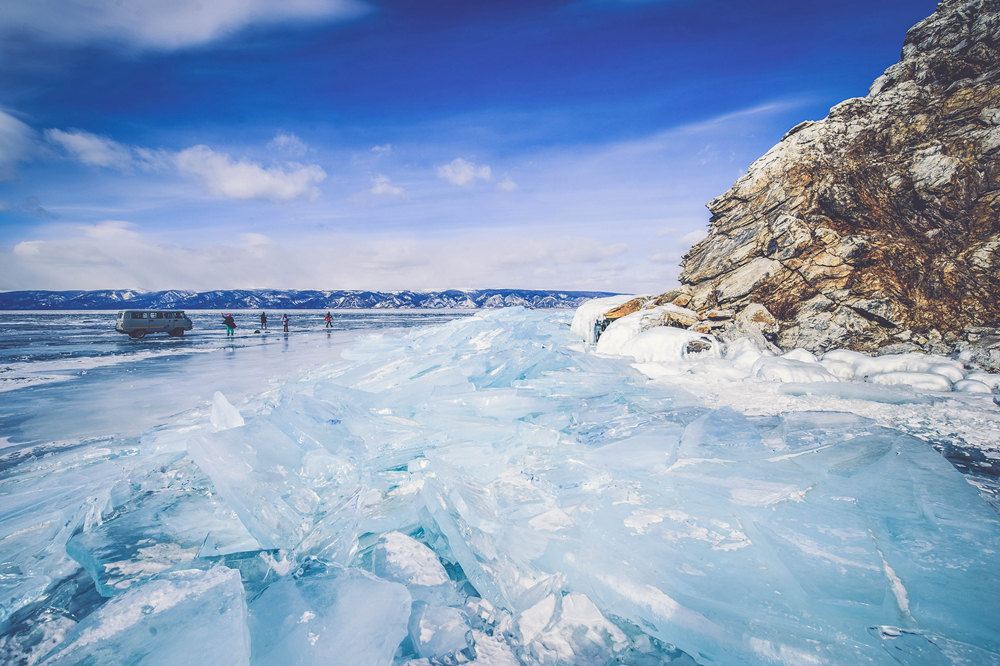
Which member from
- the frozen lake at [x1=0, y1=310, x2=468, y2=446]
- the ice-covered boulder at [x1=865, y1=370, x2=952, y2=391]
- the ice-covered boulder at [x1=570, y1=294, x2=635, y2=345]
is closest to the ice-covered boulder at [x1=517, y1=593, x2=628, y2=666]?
the frozen lake at [x1=0, y1=310, x2=468, y2=446]

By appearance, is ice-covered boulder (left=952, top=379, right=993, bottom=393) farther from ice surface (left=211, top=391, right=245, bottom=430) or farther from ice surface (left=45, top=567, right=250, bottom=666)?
ice surface (left=211, top=391, right=245, bottom=430)

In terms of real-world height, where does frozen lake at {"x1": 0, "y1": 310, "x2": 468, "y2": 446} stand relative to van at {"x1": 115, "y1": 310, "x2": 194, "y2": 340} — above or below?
below

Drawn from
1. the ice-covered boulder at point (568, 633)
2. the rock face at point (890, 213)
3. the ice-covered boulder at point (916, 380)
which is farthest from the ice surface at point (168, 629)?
the rock face at point (890, 213)

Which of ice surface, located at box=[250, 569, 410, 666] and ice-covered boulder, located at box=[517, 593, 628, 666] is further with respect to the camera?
ice-covered boulder, located at box=[517, 593, 628, 666]

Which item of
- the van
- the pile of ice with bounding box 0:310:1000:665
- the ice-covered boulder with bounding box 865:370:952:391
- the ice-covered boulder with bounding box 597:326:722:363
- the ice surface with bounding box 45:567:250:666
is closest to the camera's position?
the ice surface with bounding box 45:567:250:666

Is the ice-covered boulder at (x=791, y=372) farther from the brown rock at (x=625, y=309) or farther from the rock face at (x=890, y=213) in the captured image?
the brown rock at (x=625, y=309)

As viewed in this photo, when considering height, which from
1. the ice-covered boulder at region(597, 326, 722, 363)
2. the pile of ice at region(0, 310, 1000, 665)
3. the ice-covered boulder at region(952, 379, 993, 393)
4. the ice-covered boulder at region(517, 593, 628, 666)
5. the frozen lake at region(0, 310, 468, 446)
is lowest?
the frozen lake at region(0, 310, 468, 446)

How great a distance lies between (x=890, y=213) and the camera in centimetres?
944

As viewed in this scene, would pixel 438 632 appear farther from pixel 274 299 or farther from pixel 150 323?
pixel 274 299

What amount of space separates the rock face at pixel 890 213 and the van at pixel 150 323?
32883 mm

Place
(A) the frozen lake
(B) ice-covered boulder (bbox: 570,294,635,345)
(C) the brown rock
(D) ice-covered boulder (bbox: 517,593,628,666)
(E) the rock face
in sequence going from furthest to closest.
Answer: (B) ice-covered boulder (bbox: 570,294,635,345)
(C) the brown rock
(E) the rock face
(A) the frozen lake
(D) ice-covered boulder (bbox: 517,593,628,666)

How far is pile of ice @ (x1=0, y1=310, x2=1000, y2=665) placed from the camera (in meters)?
1.67

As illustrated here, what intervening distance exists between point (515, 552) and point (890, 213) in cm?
1246

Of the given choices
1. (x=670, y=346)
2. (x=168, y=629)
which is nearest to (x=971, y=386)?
(x=670, y=346)
